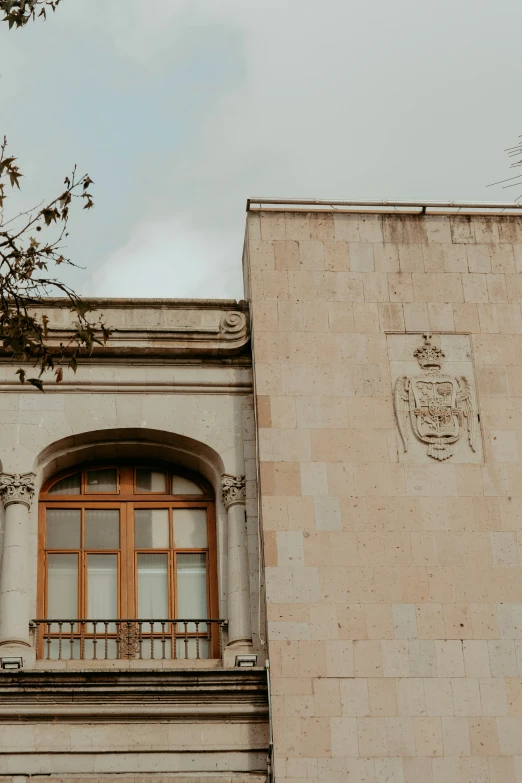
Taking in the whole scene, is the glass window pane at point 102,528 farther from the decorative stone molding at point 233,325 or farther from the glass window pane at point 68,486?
the decorative stone molding at point 233,325

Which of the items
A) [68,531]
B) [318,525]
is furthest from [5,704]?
[318,525]

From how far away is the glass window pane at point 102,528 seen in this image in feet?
67.3

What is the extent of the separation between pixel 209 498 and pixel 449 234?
188 inches

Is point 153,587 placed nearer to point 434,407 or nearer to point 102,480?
point 102,480

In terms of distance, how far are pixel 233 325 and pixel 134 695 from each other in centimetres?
519

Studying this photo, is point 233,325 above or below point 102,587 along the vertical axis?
above

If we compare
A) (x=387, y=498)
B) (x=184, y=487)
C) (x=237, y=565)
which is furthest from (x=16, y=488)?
(x=387, y=498)

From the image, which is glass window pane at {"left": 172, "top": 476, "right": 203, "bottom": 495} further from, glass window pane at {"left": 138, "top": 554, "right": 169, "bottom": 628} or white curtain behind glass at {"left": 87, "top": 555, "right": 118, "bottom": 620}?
white curtain behind glass at {"left": 87, "top": 555, "right": 118, "bottom": 620}

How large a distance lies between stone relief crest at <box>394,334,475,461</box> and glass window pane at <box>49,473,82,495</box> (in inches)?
163

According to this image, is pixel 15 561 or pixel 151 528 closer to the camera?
pixel 15 561

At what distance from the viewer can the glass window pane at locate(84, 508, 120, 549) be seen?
20.5 metres

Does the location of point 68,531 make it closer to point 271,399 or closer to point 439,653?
point 271,399

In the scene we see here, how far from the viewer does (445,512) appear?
19922 mm

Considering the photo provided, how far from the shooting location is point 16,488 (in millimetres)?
20047
